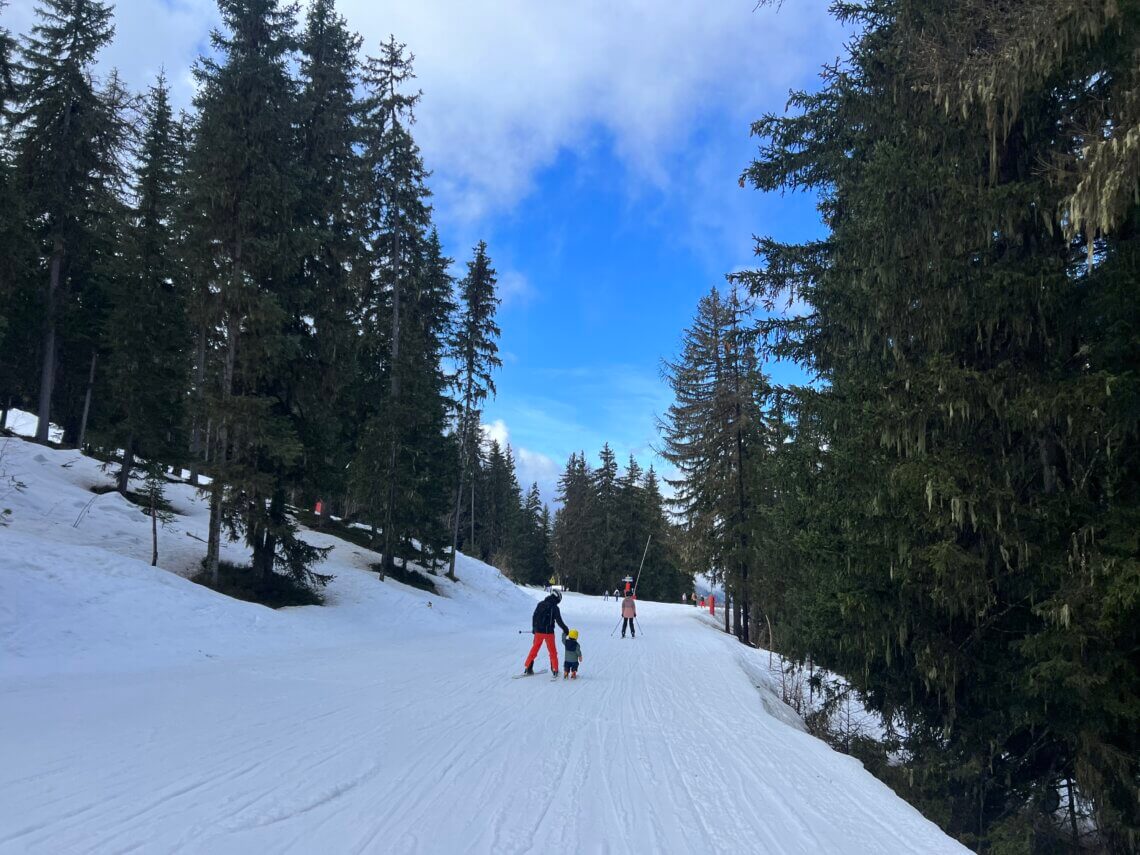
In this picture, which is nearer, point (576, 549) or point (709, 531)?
point (709, 531)

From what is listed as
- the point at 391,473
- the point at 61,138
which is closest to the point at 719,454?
the point at 391,473

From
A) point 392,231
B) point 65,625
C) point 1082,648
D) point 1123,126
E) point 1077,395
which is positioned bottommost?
point 65,625

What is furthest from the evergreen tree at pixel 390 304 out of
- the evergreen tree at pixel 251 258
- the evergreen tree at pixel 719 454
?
the evergreen tree at pixel 719 454

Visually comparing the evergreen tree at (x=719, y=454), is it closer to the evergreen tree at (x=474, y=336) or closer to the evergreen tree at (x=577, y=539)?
the evergreen tree at (x=474, y=336)

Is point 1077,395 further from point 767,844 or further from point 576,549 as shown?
point 576,549

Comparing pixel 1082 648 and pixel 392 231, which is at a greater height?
pixel 392 231

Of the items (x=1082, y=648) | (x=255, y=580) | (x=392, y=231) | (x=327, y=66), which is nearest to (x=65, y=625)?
(x=255, y=580)

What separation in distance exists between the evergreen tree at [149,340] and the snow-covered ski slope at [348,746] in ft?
13.5

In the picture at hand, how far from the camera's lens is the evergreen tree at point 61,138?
23234mm

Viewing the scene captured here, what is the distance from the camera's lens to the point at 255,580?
53.2ft

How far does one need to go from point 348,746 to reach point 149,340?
16646 mm

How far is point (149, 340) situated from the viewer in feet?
58.7

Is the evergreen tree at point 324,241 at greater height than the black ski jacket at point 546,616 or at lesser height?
greater

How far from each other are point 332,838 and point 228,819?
758 mm
